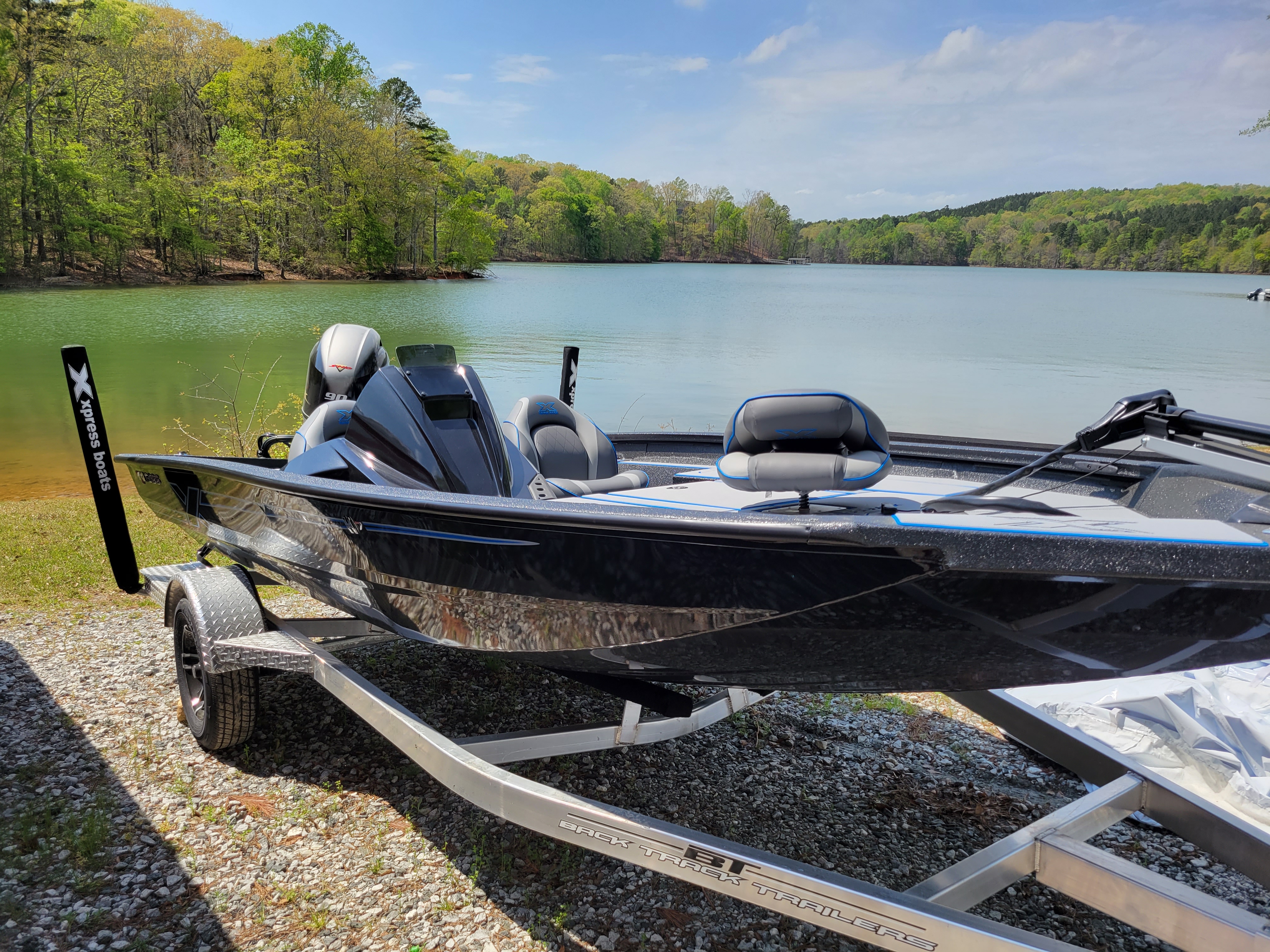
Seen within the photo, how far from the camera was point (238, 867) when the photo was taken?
7.06 feet

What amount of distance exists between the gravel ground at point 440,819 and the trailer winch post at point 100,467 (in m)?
0.41

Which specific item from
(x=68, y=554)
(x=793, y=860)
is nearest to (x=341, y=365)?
(x=793, y=860)

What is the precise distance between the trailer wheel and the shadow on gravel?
0.29m

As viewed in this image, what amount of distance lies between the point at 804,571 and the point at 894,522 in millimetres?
191

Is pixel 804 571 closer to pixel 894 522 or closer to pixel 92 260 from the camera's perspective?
pixel 894 522

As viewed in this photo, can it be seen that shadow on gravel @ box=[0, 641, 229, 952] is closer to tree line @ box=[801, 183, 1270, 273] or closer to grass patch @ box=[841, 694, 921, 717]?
grass patch @ box=[841, 694, 921, 717]

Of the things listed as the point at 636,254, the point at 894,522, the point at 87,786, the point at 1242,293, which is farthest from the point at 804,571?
the point at 636,254

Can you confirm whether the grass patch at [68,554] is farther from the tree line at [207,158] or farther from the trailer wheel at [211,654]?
the tree line at [207,158]

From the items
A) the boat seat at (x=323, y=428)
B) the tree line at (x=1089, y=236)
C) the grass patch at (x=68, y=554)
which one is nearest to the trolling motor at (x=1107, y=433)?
the boat seat at (x=323, y=428)

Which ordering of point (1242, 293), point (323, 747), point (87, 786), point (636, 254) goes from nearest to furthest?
point (87, 786)
point (323, 747)
point (1242, 293)
point (636, 254)

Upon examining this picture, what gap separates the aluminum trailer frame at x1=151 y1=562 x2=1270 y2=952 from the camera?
4.84 ft

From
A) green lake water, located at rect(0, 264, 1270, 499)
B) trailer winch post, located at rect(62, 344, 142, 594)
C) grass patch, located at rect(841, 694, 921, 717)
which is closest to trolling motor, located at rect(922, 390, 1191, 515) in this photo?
grass patch, located at rect(841, 694, 921, 717)

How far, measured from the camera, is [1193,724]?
257 centimetres

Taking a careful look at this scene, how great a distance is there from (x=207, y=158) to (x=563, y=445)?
4764cm
